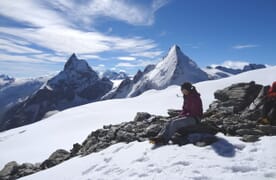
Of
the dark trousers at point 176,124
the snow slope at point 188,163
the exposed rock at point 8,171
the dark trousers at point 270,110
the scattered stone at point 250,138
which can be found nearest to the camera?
the snow slope at point 188,163

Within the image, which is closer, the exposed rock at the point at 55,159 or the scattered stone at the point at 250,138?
the scattered stone at the point at 250,138

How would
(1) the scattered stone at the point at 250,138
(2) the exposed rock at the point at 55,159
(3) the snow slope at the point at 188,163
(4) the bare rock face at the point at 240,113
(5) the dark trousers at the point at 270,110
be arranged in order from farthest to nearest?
(2) the exposed rock at the point at 55,159, (5) the dark trousers at the point at 270,110, (4) the bare rock face at the point at 240,113, (1) the scattered stone at the point at 250,138, (3) the snow slope at the point at 188,163

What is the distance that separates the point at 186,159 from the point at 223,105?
9391mm

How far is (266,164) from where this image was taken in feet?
29.9

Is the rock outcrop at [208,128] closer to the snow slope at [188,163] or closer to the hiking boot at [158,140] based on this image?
the hiking boot at [158,140]

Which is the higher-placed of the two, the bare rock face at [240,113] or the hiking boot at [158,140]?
the bare rock face at [240,113]

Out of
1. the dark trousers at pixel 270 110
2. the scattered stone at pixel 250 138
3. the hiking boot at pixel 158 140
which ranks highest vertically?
the dark trousers at pixel 270 110

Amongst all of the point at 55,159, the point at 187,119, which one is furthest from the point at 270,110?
the point at 55,159

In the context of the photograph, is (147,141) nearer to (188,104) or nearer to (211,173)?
(188,104)

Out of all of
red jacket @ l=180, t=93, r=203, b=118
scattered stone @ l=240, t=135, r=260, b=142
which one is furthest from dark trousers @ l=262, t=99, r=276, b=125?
red jacket @ l=180, t=93, r=203, b=118

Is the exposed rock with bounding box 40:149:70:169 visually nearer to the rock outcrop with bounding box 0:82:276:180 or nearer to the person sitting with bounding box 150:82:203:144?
the rock outcrop with bounding box 0:82:276:180

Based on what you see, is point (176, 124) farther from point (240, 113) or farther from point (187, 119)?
point (240, 113)

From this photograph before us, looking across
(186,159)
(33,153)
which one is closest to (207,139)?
(186,159)

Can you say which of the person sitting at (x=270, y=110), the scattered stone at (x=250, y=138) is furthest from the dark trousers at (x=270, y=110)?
the scattered stone at (x=250, y=138)
